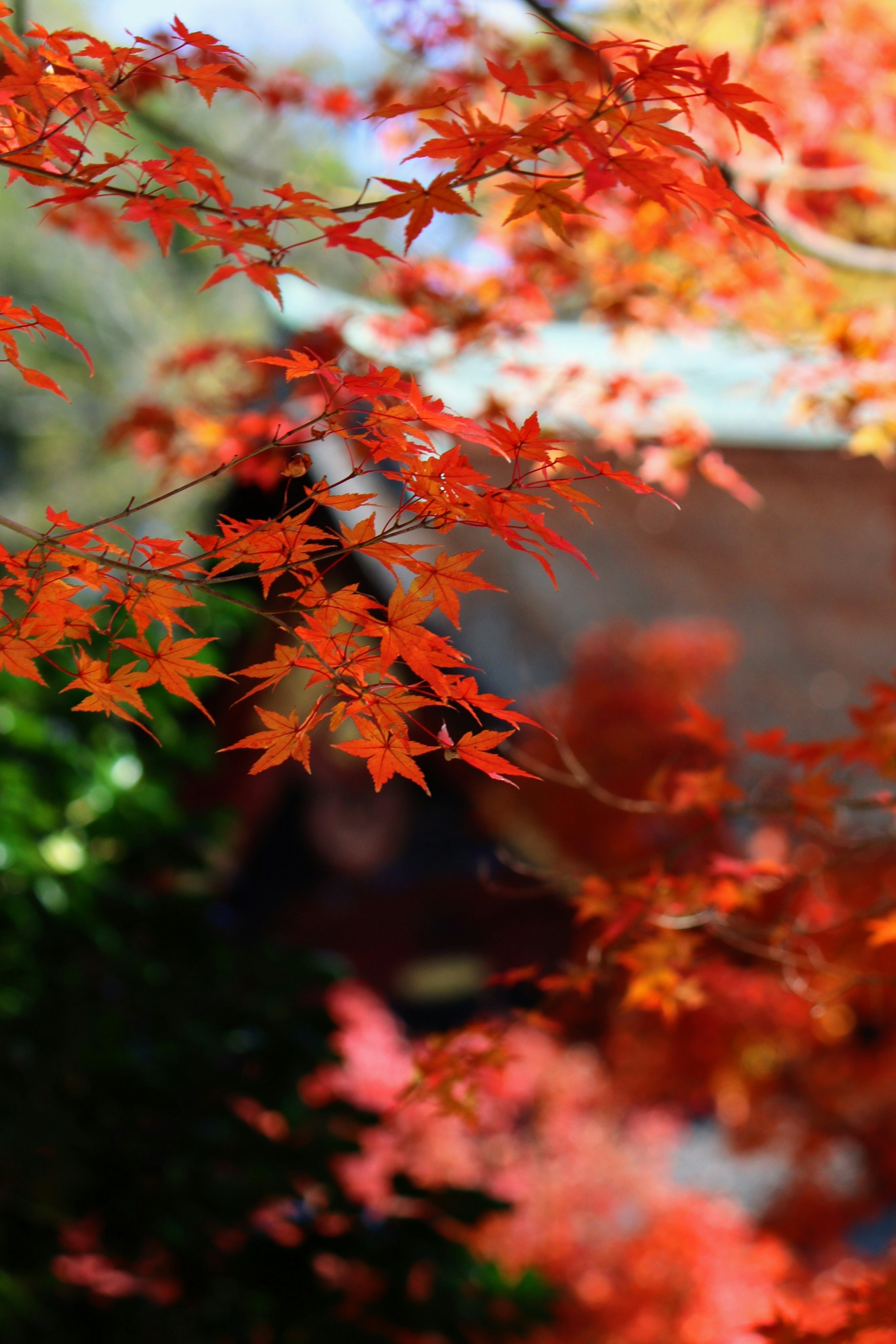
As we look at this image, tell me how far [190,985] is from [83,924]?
38cm

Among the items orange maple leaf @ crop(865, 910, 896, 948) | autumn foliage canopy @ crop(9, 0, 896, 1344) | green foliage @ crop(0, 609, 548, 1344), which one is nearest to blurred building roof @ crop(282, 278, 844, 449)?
autumn foliage canopy @ crop(9, 0, 896, 1344)

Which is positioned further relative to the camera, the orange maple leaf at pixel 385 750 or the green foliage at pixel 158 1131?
the green foliage at pixel 158 1131

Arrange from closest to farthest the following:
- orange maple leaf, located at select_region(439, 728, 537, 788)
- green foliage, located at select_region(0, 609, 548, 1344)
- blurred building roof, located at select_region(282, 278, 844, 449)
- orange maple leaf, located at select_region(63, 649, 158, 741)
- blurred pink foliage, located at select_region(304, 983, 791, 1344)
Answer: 1. orange maple leaf, located at select_region(439, 728, 537, 788)
2. orange maple leaf, located at select_region(63, 649, 158, 741)
3. green foliage, located at select_region(0, 609, 548, 1344)
4. blurred building roof, located at select_region(282, 278, 844, 449)
5. blurred pink foliage, located at select_region(304, 983, 791, 1344)

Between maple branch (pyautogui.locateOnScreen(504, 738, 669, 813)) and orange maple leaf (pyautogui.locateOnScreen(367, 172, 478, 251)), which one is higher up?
orange maple leaf (pyautogui.locateOnScreen(367, 172, 478, 251))

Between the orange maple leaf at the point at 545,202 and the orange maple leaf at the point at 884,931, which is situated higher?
the orange maple leaf at the point at 545,202

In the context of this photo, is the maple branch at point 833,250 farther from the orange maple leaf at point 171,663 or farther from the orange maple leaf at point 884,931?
the orange maple leaf at point 171,663

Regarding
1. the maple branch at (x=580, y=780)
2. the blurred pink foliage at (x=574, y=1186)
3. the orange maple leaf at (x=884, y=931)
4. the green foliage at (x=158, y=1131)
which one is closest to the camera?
the maple branch at (x=580, y=780)

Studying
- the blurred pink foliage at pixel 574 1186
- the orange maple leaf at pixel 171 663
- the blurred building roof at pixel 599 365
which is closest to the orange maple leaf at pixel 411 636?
the orange maple leaf at pixel 171 663

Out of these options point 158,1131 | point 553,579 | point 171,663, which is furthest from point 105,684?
point 158,1131

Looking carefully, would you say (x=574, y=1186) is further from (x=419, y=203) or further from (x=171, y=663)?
(x=419, y=203)

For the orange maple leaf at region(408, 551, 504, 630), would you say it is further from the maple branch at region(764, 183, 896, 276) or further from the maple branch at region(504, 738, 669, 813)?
the maple branch at region(764, 183, 896, 276)

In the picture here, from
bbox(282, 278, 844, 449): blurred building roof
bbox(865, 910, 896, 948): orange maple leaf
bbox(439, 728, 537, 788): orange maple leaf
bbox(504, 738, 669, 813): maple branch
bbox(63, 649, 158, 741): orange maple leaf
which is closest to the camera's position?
bbox(439, 728, 537, 788): orange maple leaf

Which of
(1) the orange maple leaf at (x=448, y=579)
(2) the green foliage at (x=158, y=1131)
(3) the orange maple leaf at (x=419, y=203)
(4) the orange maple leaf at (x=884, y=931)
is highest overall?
(3) the orange maple leaf at (x=419, y=203)

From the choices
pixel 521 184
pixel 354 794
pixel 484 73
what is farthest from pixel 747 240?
pixel 354 794
